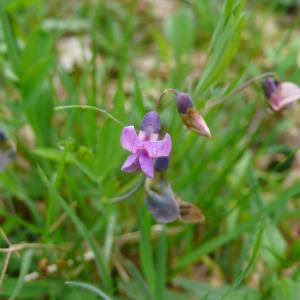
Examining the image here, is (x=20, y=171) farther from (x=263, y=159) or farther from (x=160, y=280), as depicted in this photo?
(x=263, y=159)

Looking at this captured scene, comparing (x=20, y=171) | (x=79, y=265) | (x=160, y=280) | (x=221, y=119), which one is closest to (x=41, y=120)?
(x=20, y=171)

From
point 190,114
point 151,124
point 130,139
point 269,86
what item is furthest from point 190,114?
point 269,86

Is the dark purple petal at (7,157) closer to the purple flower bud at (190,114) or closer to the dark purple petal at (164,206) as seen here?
the dark purple petal at (164,206)

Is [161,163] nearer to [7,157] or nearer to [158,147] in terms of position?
[158,147]

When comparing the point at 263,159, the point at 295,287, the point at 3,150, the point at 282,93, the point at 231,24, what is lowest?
the point at 263,159

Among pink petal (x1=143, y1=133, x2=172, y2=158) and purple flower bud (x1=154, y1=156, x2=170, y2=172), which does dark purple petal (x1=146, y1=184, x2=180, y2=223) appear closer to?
purple flower bud (x1=154, y1=156, x2=170, y2=172)

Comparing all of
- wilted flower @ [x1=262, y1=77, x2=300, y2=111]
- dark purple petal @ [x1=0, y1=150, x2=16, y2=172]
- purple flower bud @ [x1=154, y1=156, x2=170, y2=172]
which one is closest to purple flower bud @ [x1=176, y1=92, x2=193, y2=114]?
purple flower bud @ [x1=154, y1=156, x2=170, y2=172]
